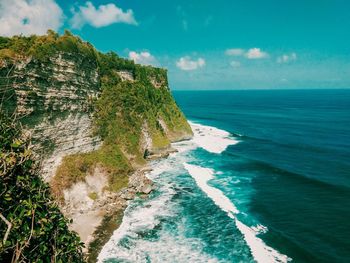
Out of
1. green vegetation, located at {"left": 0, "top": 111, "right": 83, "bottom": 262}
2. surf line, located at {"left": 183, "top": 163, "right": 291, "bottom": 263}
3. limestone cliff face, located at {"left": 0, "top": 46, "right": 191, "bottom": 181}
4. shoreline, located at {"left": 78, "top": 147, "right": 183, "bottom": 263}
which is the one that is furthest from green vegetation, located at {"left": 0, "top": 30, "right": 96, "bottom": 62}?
surf line, located at {"left": 183, "top": 163, "right": 291, "bottom": 263}

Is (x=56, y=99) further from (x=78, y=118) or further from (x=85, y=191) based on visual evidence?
(x=85, y=191)

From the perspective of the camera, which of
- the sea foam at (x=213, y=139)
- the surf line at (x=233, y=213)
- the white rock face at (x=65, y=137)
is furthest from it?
the sea foam at (x=213, y=139)

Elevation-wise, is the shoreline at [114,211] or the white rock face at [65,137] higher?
the white rock face at [65,137]

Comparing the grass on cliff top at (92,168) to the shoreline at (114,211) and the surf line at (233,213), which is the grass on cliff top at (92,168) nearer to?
the shoreline at (114,211)

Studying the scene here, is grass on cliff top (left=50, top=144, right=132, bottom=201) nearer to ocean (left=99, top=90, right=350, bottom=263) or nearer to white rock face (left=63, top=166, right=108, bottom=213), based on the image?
white rock face (left=63, top=166, right=108, bottom=213)

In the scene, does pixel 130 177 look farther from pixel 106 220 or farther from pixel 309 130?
pixel 309 130

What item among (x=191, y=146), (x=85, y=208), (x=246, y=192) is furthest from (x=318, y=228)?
(x=191, y=146)

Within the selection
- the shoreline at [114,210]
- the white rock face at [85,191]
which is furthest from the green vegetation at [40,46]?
the shoreline at [114,210]
